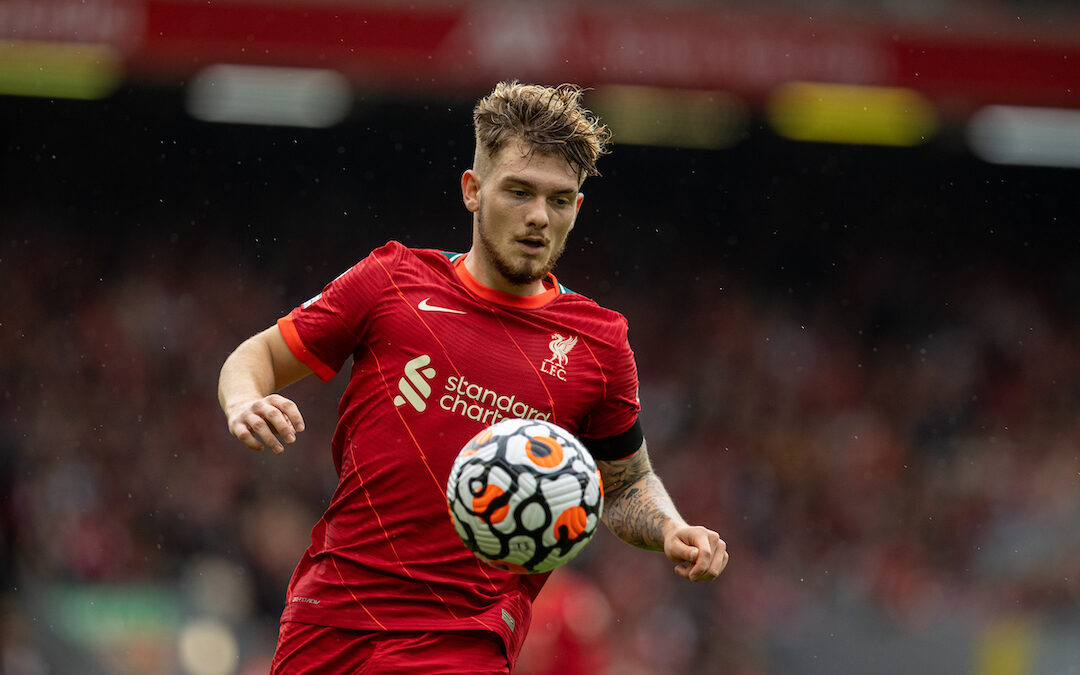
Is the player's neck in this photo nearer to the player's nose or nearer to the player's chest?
the player's chest

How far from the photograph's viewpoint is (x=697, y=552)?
355 centimetres

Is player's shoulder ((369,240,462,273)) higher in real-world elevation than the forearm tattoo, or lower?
higher

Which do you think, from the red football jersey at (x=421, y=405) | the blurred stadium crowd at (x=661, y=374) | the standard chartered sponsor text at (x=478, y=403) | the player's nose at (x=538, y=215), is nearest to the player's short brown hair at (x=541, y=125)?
the player's nose at (x=538, y=215)

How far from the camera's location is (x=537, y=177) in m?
3.73

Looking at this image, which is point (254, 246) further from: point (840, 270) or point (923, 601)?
point (923, 601)

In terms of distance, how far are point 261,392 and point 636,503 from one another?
1138 millimetres

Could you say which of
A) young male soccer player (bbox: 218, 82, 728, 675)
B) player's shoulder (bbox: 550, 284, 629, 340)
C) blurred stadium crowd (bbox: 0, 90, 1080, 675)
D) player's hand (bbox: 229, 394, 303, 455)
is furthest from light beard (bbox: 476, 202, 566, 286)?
blurred stadium crowd (bbox: 0, 90, 1080, 675)

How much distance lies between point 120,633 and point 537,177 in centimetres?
786

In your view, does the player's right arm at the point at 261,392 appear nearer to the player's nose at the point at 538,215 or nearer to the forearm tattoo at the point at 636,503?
the player's nose at the point at 538,215

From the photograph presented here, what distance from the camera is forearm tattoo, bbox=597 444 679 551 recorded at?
153 inches

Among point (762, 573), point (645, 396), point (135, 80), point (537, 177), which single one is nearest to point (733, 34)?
point (645, 396)

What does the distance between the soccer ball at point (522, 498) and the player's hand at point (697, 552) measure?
32 centimetres

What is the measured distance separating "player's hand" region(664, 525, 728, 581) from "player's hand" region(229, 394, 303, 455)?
1039 millimetres

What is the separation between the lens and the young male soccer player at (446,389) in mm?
3596
